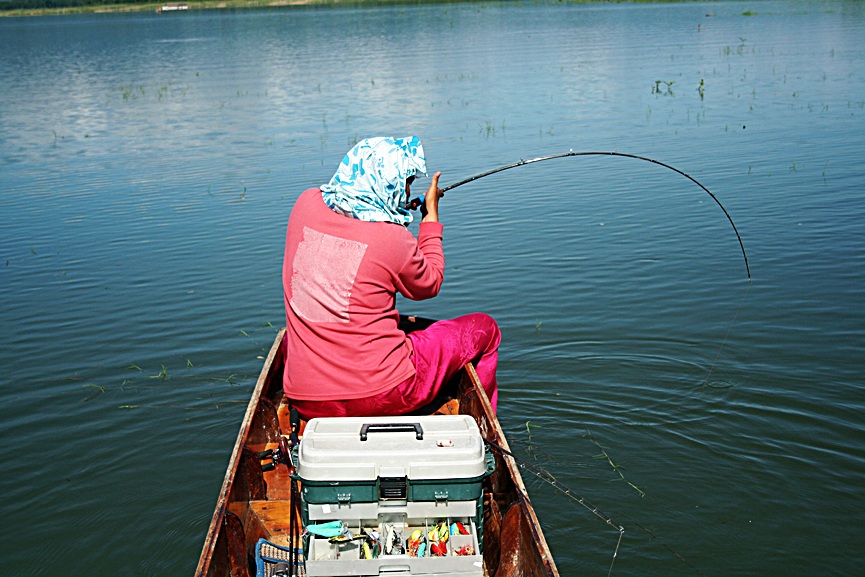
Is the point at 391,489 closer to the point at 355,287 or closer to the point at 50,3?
the point at 355,287

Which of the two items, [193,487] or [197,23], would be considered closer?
[193,487]

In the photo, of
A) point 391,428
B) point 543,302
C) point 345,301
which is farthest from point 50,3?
point 391,428

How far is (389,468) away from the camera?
11.1ft

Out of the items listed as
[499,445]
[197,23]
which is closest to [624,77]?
[499,445]

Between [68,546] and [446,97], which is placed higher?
[446,97]

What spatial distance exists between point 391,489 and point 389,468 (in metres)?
0.09

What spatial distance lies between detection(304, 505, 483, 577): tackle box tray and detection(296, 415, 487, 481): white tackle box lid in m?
0.20

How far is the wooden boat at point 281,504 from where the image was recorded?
341 centimetres

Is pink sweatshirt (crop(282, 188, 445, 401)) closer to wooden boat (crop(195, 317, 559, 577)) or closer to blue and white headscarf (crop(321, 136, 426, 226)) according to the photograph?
blue and white headscarf (crop(321, 136, 426, 226))

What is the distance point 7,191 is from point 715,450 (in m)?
10.2

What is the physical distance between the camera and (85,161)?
540 inches

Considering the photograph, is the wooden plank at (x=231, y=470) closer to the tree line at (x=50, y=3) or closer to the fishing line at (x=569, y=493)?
the fishing line at (x=569, y=493)

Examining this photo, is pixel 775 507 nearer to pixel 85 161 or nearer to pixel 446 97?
pixel 85 161

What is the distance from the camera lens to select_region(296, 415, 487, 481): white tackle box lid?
11.0 feet
